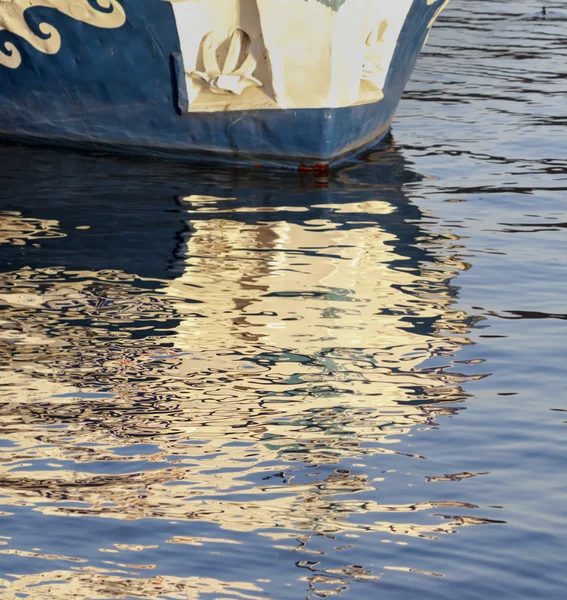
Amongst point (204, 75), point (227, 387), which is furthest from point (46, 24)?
point (227, 387)

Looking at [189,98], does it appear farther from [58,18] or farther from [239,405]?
[239,405]

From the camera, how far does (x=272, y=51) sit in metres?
8.41

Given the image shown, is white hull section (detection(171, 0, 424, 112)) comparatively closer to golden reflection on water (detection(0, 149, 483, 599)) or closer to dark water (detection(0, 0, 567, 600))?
dark water (detection(0, 0, 567, 600))

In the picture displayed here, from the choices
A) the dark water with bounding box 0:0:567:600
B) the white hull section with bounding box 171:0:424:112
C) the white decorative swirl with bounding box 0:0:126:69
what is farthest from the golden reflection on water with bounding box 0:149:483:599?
the white decorative swirl with bounding box 0:0:126:69

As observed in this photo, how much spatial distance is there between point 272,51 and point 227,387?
4325 mm

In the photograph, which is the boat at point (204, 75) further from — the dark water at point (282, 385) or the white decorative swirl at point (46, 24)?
the dark water at point (282, 385)

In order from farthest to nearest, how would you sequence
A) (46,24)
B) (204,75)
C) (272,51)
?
1. (46,24)
2. (204,75)
3. (272,51)

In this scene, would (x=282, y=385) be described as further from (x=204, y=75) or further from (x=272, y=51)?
(x=204, y=75)

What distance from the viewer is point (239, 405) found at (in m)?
4.53

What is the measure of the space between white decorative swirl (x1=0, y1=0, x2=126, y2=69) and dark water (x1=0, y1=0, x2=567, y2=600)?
1.03 meters

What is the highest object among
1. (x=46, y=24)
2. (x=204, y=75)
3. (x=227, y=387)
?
(x=46, y=24)

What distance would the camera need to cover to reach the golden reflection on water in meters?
3.66

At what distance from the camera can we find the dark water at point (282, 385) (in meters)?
3.45

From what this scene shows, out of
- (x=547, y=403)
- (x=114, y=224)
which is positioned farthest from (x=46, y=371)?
(x=114, y=224)
